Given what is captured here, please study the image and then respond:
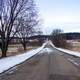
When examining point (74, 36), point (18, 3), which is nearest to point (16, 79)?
point (18, 3)

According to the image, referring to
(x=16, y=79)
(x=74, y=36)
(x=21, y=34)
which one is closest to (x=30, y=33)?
(x=21, y=34)

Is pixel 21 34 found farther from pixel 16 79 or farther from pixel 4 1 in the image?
pixel 16 79

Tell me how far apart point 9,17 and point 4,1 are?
232 cm

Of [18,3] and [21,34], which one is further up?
[18,3]

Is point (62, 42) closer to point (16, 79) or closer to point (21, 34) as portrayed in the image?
point (21, 34)

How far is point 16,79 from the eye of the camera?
39.0 feet

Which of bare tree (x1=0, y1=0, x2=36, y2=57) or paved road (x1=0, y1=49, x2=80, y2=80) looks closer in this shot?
paved road (x1=0, y1=49, x2=80, y2=80)

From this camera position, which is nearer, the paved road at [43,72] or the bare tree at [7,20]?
the paved road at [43,72]

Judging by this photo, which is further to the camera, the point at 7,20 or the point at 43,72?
the point at 7,20

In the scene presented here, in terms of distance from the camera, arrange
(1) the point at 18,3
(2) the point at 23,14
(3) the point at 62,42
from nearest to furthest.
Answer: (1) the point at 18,3, (2) the point at 23,14, (3) the point at 62,42

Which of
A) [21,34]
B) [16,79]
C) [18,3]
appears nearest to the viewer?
[16,79]

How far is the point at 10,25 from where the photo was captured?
35.1 m

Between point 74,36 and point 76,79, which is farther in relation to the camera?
point 74,36

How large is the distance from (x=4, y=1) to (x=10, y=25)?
11.3 feet
